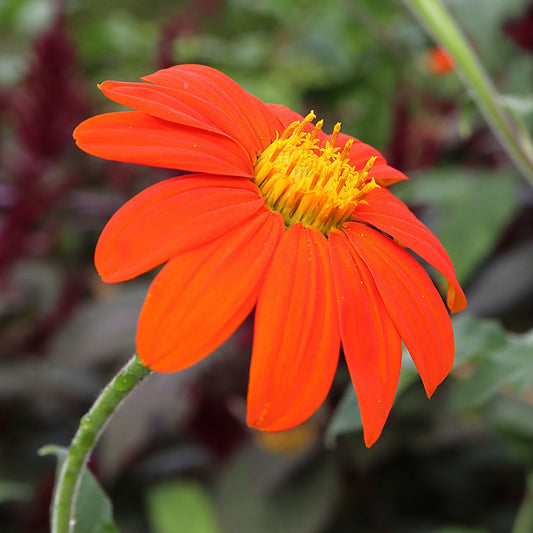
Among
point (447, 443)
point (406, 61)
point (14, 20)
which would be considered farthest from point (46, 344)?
point (14, 20)

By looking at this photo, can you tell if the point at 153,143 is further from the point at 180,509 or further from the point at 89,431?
the point at 180,509

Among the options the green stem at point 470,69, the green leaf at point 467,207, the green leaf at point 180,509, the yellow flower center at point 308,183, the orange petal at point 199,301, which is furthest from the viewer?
the green leaf at point 467,207

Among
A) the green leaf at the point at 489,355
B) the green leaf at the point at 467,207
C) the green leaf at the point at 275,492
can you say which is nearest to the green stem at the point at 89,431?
the green leaf at the point at 489,355

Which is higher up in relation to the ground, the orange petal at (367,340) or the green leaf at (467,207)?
the orange petal at (367,340)

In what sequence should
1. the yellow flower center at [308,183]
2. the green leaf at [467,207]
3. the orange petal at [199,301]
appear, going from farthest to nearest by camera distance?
the green leaf at [467,207] → the yellow flower center at [308,183] → the orange petal at [199,301]

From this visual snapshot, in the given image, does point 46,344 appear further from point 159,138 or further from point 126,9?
point 126,9

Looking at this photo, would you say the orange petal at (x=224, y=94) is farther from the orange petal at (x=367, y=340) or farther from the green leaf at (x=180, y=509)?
the green leaf at (x=180, y=509)
